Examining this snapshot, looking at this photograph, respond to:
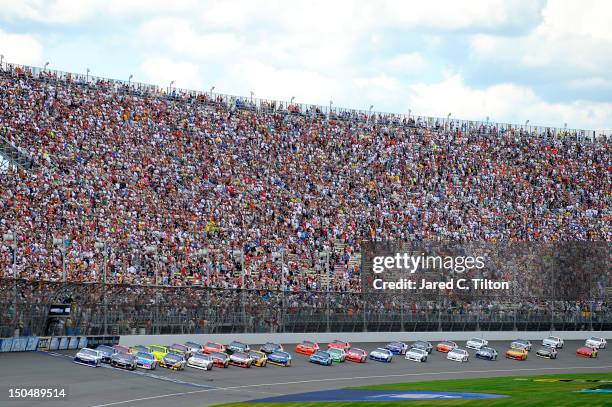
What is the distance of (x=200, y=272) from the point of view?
77.7 m

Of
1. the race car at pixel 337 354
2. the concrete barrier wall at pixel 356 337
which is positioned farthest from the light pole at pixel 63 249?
the race car at pixel 337 354

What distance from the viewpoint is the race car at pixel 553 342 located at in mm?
85000

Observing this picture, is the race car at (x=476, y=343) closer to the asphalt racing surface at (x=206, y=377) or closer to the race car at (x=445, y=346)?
the race car at (x=445, y=346)

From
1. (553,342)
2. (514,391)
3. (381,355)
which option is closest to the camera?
(514,391)

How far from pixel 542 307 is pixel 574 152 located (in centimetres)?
2567

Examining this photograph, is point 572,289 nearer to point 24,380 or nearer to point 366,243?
point 366,243

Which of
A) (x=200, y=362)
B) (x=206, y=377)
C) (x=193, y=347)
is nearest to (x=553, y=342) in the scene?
(x=193, y=347)

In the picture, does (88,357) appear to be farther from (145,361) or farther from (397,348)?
(397,348)

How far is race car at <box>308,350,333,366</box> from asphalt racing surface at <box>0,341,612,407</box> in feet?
1.63

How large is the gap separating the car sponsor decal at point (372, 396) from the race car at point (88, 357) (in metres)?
10.3

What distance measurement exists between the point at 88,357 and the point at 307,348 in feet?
58.4

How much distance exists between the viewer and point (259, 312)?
75875 mm

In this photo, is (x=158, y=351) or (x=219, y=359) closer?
(x=158, y=351)

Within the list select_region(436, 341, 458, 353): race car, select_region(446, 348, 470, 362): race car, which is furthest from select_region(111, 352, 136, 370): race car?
select_region(436, 341, 458, 353): race car
